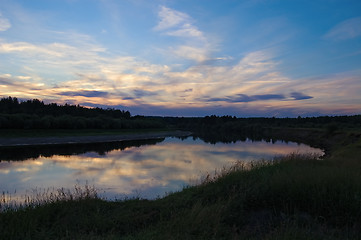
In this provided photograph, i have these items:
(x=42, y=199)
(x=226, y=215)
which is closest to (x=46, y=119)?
(x=42, y=199)

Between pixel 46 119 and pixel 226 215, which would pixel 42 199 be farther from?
pixel 46 119

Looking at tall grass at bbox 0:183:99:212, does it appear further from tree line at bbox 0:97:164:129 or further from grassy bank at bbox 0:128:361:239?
tree line at bbox 0:97:164:129

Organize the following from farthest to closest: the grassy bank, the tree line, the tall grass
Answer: the tree line, the tall grass, the grassy bank

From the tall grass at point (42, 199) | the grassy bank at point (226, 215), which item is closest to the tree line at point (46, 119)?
the tall grass at point (42, 199)

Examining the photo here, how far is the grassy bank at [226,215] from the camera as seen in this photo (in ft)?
16.8

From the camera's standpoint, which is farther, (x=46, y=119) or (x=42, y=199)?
(x=46, y=119)

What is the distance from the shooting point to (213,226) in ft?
17.6

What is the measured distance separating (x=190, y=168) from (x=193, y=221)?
14.9 meters

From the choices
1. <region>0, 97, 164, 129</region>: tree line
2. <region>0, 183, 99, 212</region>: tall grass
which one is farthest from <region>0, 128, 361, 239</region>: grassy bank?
<region>0, 97, 164, 129</region>: tree line

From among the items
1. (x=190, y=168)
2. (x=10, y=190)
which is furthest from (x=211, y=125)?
(x=10, y=190)

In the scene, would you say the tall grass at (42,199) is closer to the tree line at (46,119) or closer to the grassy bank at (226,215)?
the grassy bank at (226,215)

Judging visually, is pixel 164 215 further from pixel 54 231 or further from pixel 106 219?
pixel 54 231

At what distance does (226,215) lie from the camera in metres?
5.95

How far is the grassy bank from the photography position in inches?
202
